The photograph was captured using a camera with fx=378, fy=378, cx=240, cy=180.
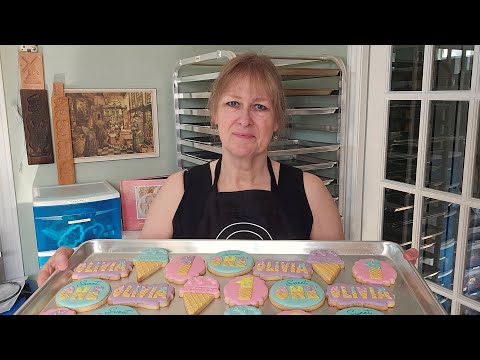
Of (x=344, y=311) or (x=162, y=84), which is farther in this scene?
(x=162, y=84)

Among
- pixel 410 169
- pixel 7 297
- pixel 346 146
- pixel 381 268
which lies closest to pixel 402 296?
pixel 381 268

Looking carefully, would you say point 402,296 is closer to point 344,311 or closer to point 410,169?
point 344,311

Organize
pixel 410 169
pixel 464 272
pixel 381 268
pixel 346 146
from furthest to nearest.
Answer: pixel 346 146, pixel 410 169, pixel 464 272, pixel 381 268

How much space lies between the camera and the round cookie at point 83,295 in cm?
61

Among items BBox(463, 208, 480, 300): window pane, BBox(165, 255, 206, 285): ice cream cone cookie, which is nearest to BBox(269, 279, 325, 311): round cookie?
BBox(165, 255, 206, 285): ice cream cone cookie

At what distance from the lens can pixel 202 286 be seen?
0.67 meters

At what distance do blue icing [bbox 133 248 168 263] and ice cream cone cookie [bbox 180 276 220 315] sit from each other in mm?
119

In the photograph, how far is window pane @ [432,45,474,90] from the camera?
1286 mm

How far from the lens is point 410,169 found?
1.56 m

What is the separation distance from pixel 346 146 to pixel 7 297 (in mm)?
1739

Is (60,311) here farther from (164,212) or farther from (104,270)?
(164,212)

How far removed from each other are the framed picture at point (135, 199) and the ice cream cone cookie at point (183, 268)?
1.42 meters

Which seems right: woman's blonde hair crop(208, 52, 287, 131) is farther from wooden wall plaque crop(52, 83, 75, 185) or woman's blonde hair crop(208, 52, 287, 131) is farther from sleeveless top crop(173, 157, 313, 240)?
wooden wall plaque crop(52, 83, 75, 185)
